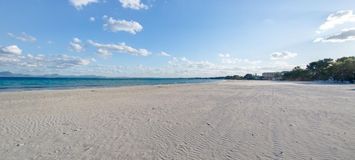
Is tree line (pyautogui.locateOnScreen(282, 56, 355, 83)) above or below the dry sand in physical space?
above

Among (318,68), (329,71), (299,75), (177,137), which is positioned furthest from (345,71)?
(177,137)

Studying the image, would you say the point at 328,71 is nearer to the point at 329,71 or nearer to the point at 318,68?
the point at 329,71

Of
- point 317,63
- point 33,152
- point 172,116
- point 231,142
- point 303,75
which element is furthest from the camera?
point 303,75

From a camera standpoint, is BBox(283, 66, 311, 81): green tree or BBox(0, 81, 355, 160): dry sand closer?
BBox(0, 81, 355, 160): dry sand

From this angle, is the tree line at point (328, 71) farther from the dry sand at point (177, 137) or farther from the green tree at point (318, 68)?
the dry sand at point (177, 137)

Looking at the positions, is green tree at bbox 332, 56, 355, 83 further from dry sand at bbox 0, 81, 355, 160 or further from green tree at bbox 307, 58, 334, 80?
dry sand at bbox 0, 81, 355, 160

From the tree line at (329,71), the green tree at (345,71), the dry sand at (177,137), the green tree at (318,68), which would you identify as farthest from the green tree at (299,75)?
the dry sand at (177,137)

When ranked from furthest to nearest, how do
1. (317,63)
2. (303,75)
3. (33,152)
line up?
(303,75) < (317,63) < (33,152)

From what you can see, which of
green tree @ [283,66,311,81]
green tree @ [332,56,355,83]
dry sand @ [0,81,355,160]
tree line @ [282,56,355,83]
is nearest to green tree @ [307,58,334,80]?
tree line @ [282,56,355,83]

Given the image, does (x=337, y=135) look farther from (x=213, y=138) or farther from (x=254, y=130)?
(x=213, y=138)

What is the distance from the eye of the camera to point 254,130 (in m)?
7.09

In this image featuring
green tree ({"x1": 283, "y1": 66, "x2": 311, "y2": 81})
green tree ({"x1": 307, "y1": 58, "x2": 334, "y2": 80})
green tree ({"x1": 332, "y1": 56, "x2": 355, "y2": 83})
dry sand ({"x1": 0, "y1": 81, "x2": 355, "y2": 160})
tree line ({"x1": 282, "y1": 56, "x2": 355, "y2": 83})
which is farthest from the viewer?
green tree ({"x1": 283, "y1": 66, "x2": 311, "y2": 81})

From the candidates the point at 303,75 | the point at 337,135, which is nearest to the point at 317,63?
the point at 303,75

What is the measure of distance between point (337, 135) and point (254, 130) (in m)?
2.23
